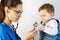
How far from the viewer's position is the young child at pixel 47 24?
1.10 m

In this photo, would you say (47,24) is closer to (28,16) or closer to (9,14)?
(28,16)

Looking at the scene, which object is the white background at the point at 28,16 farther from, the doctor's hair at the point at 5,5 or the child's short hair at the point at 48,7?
the doctor's hair at the point at 5,5

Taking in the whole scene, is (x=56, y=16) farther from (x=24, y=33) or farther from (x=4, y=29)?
(x=4, y=29)

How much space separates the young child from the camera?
1.10 metres

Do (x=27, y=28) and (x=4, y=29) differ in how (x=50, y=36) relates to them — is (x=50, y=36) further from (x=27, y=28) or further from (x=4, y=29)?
(x=4, y=29)

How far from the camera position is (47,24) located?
1110 millimetres

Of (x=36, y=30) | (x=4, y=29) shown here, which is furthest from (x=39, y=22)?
(x=4, y=29)

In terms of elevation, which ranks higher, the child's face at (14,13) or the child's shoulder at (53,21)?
the child's face at (14,13)

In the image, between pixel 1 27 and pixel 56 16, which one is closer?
pixel 1 27

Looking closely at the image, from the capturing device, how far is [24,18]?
112cm

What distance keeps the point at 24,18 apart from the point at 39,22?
114 mm

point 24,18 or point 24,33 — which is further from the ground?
point 24,18

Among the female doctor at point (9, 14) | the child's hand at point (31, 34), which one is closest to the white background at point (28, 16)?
the child's hand at point (31, 34)

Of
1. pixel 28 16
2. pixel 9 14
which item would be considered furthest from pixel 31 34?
pixel 9 14
